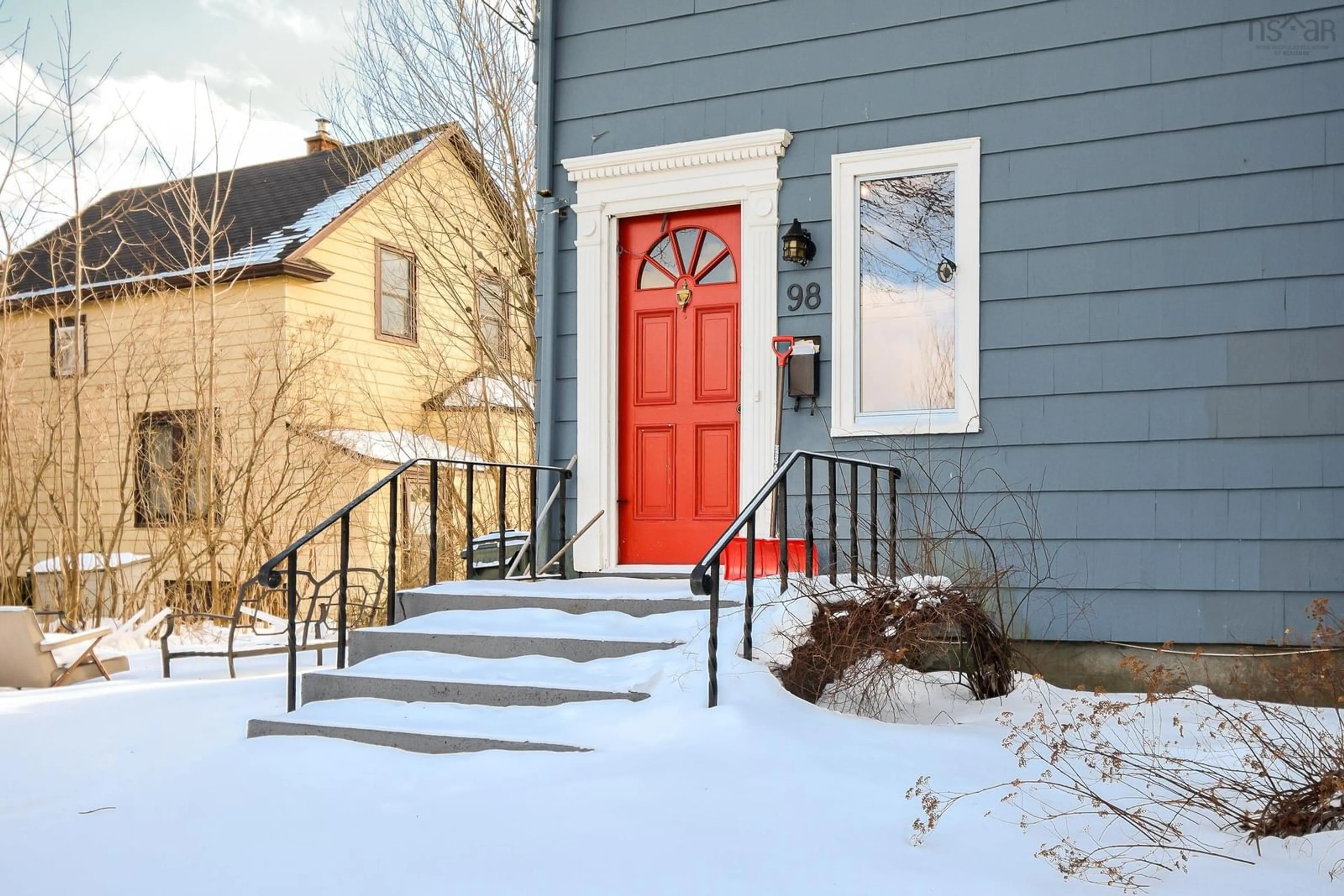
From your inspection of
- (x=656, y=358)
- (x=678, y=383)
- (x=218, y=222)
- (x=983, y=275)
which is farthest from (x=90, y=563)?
(x=983, y=275)

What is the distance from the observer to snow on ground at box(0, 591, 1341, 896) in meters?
2.88

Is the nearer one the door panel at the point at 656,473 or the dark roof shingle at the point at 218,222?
the door panel at the point at 656,473

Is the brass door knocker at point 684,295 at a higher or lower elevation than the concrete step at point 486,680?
higher

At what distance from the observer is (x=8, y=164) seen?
985cm

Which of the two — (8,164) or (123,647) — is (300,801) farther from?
(8,164)

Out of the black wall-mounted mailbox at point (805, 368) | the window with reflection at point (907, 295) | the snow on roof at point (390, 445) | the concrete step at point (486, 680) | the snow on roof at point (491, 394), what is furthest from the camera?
the snow on roof at point (390, 445)

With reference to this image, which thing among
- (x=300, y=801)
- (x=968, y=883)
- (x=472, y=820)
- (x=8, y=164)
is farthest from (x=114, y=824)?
(x=8, y=164)

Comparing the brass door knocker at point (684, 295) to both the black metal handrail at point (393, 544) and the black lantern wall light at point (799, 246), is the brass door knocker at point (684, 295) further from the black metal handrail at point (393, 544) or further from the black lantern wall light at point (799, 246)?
the black metal handrail at point (393, 544)

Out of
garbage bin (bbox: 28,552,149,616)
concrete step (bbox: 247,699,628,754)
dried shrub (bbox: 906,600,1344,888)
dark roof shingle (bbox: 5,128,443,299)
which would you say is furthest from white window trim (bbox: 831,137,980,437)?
garbage bin (bbox: 28,552,149,616)

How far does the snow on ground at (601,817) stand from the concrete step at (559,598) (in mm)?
654

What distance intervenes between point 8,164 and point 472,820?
9.22 m

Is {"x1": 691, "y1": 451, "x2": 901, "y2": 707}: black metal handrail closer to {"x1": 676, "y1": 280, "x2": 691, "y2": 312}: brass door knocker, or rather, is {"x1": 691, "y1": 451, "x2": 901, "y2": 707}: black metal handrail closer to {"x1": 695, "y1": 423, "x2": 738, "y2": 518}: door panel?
{"x1": 695, "y1": 423, "x2": 738, "y2": 518}: door panel

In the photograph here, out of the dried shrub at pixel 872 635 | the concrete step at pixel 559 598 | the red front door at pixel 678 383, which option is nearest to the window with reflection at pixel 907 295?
the red front door at pixel 678 383

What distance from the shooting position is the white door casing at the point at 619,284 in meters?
6.08
